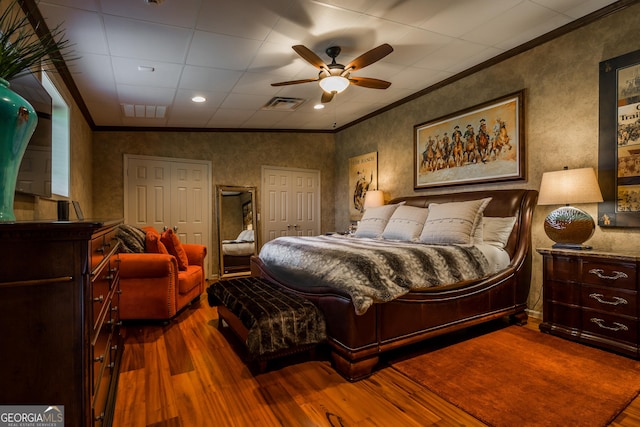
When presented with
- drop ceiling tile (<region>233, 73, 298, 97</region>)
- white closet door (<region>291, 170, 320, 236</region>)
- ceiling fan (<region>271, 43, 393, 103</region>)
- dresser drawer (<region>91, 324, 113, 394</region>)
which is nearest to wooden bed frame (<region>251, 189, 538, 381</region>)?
dresser drawer (<region>91, 324, 113, 394</region>)

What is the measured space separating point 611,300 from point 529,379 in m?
1.01

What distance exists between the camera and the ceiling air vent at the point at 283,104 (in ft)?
15.3

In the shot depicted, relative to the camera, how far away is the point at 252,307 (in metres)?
2.47

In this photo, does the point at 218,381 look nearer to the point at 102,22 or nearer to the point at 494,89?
the point at 102,22

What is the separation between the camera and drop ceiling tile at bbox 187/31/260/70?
9.77 ft

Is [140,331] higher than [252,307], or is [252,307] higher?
[252,307]

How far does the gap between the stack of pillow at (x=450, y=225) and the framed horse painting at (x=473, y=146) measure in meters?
0.58

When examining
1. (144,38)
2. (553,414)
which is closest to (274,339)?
(553,414)

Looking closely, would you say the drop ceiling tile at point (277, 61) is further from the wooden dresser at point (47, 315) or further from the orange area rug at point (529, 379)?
the orange area rug at point (529, 379)

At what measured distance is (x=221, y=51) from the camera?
3199 mm

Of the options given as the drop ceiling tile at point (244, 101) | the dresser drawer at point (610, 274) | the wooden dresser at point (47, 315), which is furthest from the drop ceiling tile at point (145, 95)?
the dresser drawer at point (610, 274)

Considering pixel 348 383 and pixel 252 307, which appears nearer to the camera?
pixel 348 383

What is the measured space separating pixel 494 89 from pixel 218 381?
395cm

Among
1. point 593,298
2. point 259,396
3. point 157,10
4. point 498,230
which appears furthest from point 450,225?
point 157,10
